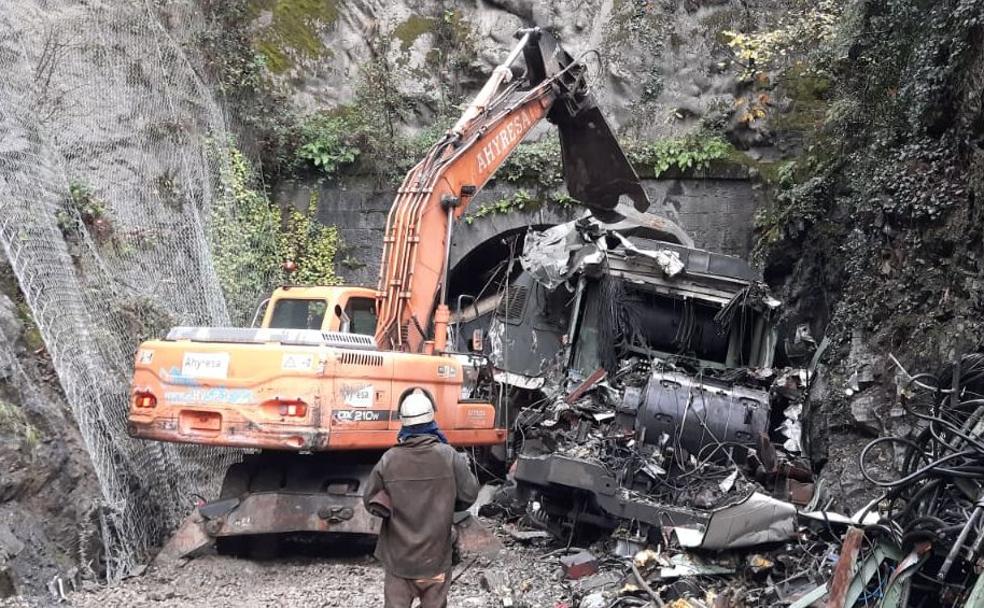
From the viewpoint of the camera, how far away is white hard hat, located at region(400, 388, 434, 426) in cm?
397

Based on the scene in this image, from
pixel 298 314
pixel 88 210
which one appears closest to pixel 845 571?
pixel 298 314

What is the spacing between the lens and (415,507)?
3.94 metres

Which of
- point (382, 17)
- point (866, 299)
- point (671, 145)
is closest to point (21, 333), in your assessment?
point (866, 299)

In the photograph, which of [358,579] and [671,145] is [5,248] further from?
[671,145]

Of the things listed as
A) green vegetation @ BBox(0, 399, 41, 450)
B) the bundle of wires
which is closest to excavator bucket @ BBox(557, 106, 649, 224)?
the bundle of wires

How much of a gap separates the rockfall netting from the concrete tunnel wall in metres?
2.11

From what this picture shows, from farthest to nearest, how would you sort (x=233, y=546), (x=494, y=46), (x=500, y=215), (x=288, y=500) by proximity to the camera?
(x=494, y=46), (x=500, y=215), (x=233, y=546), (x=288, y=500)

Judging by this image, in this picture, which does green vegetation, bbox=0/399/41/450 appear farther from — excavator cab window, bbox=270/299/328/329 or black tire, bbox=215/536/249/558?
excavator cab window, bbox=270/299/328/329

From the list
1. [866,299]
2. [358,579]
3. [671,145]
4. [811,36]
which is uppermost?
[811,36]

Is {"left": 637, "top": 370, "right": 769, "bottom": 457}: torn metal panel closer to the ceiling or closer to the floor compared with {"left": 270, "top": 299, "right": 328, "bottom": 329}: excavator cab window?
closer to the floor

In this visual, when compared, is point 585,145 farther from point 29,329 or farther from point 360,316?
point 29,329

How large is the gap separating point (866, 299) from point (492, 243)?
7124 millimetres

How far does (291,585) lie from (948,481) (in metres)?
3.97

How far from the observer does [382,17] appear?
1476 centimetres
